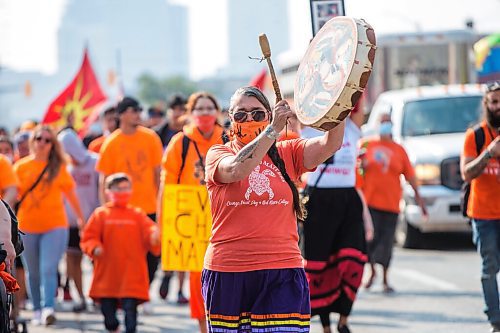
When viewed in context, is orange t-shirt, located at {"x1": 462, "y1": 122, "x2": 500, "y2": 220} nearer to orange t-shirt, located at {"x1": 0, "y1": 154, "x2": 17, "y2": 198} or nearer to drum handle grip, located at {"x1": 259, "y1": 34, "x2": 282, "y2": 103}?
orange t-shirt, located at {"x1": 0, "y1": 154, "x2": 17, "y2": 198}

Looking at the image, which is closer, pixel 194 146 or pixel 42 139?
pixel 194 146

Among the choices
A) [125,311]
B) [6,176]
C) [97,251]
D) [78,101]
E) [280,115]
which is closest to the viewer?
[280,115]

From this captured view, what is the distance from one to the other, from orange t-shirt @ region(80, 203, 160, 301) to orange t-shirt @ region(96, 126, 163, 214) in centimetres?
145

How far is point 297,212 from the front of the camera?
21.7 feet

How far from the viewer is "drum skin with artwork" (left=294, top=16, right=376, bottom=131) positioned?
5.81 meters

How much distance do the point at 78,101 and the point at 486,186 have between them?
1221cm

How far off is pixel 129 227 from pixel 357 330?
7.00 ft

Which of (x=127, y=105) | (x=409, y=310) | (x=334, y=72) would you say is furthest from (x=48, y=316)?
(x=334, y=72)

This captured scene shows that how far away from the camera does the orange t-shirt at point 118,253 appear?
10.5 meters

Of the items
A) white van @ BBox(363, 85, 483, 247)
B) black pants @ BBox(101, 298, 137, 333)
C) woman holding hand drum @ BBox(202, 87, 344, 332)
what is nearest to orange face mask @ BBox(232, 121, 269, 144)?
woman holding hand drum @ BBox(202, 87, 344, 332)

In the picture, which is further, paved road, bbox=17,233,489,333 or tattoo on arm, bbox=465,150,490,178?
paved road, bbox=17,233,489,333

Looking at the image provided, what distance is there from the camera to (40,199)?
1202 cm

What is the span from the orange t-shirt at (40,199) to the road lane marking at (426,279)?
13.9 ft

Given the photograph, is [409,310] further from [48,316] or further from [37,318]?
[37,318]
